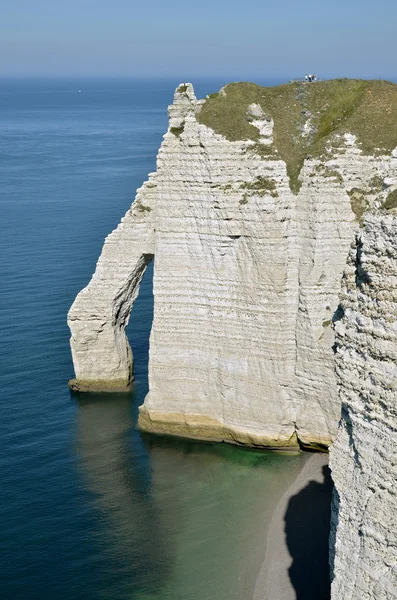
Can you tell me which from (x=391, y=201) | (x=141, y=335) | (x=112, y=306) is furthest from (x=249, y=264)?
(x=391, y=201)

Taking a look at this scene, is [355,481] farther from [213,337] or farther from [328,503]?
[213,337]

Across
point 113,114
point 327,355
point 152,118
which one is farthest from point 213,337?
point 113,114

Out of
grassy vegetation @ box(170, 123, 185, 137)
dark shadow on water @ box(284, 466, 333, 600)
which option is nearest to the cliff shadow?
dark shadow on water @ box(284, 466, 333, 600)

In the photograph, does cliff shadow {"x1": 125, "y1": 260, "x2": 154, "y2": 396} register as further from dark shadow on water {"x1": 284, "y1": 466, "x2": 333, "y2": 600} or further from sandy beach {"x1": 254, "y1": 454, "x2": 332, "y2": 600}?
dark shadow on water {"x1": 284, "y1": 466, "x2": 333, "y2": 600}

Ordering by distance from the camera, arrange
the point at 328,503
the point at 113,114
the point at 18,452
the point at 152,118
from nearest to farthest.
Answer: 1. the point at 328,503
2. the point at 18,452
3. the point at 152,118
4. the point at 113,114

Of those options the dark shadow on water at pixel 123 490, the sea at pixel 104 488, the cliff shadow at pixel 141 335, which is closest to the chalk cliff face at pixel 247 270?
the dark shadow on water at pixel 123 490

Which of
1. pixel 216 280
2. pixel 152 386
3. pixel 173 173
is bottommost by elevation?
pixel 152 386

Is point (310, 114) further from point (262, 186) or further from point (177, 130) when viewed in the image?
point (177, 130)
